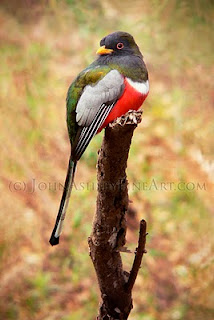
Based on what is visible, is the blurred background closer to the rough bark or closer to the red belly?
the rough bark

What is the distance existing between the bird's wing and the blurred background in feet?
5.60

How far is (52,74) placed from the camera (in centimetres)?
457

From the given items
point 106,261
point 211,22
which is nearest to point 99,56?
point 106,261

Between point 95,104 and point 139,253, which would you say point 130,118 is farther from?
point 139,253

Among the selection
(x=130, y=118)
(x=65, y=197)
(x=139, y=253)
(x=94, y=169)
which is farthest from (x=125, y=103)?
(x=94, y=169)

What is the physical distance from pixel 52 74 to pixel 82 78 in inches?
98.5

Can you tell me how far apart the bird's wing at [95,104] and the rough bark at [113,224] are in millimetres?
88

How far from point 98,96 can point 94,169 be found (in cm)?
220

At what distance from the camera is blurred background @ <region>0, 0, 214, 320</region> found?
394 centimetres

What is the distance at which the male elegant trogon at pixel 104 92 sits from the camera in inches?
81.0

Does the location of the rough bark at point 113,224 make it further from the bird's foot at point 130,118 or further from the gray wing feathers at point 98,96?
the gray wing feathers at point 98,96

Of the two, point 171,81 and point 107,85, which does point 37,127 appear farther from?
point 107,85

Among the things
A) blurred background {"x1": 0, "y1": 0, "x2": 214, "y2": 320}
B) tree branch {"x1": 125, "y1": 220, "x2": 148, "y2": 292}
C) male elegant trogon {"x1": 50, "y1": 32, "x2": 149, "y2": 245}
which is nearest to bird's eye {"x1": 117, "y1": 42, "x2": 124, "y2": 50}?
male elegant trogon {"x1": 50, "y1": 32, "x2": 149, "y2": 245}

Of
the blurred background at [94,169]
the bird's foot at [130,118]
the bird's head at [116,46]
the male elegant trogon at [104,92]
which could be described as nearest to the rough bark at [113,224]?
the bird's foot at [130,118]
